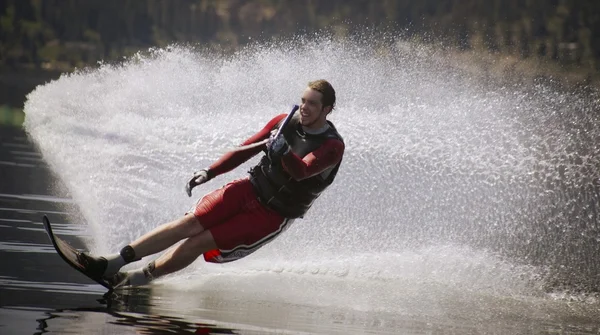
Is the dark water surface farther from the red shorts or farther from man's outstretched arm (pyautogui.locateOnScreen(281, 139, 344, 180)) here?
man's outstretched arm (pyautogui.locateOnScreen(281, 139, 344, 180))

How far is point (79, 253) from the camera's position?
8883 mm

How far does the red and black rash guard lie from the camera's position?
873 cm

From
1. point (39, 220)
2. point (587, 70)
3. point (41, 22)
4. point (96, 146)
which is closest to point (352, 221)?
point (39, 220)

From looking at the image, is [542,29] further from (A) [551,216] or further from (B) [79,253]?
(B) [79,253]

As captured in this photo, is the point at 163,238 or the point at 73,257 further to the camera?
the point at 163,238

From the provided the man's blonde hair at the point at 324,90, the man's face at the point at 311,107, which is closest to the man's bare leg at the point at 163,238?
the man's face at the point at 311,107

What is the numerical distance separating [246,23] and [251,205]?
74.1 meters

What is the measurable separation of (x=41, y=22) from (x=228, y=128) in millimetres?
70056

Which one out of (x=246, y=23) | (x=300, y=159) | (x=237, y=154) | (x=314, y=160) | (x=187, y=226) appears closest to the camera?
(x=300, y=159)

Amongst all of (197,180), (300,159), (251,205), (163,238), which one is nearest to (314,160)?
(300,159)

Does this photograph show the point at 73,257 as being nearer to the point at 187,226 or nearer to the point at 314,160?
the point at 187,226

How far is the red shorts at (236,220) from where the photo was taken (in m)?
9.15

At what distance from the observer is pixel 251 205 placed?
30.4 feet

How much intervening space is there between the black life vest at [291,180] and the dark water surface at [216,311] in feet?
2.23
